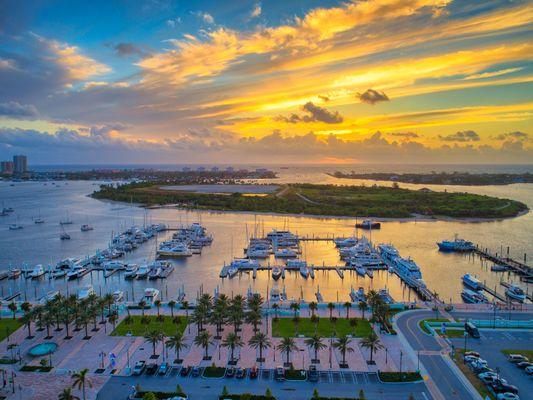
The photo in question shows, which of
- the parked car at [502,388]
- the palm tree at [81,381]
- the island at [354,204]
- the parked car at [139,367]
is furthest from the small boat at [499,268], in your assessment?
the palm tree at [81,381]

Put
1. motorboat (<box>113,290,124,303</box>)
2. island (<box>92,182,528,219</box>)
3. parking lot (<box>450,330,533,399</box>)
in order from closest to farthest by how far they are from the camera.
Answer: parking lot (<box>450,330,533,399</box>)
motorboat (<box>113,290,124,303</box>)
island (<box>92,182,528,219</box>)

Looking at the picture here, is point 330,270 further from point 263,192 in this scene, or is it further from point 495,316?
point 263,192

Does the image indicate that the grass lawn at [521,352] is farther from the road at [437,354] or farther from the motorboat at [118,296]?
the motorboat at [118,296]

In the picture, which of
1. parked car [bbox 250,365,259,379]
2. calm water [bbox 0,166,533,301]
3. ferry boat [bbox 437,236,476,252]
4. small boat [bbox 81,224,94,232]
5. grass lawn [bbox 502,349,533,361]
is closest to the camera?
parked car [bbox 250,365,259,379]

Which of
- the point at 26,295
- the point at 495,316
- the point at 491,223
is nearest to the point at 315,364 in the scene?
the point at 495,316

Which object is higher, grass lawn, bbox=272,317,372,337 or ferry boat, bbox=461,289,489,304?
ferry boat, bbox=461,289,489,304

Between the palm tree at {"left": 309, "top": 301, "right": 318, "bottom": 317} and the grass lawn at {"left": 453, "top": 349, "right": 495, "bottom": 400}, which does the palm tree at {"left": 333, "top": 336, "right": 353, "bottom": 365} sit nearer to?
the palm tree at {"left": 309, "top": 301, "right": 318, "bottom": 317}

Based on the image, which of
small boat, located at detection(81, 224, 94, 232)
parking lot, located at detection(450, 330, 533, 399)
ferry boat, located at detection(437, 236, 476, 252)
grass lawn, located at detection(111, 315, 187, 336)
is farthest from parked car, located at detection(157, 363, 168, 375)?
small boat, located at detection(81, 224, 94, 232)
